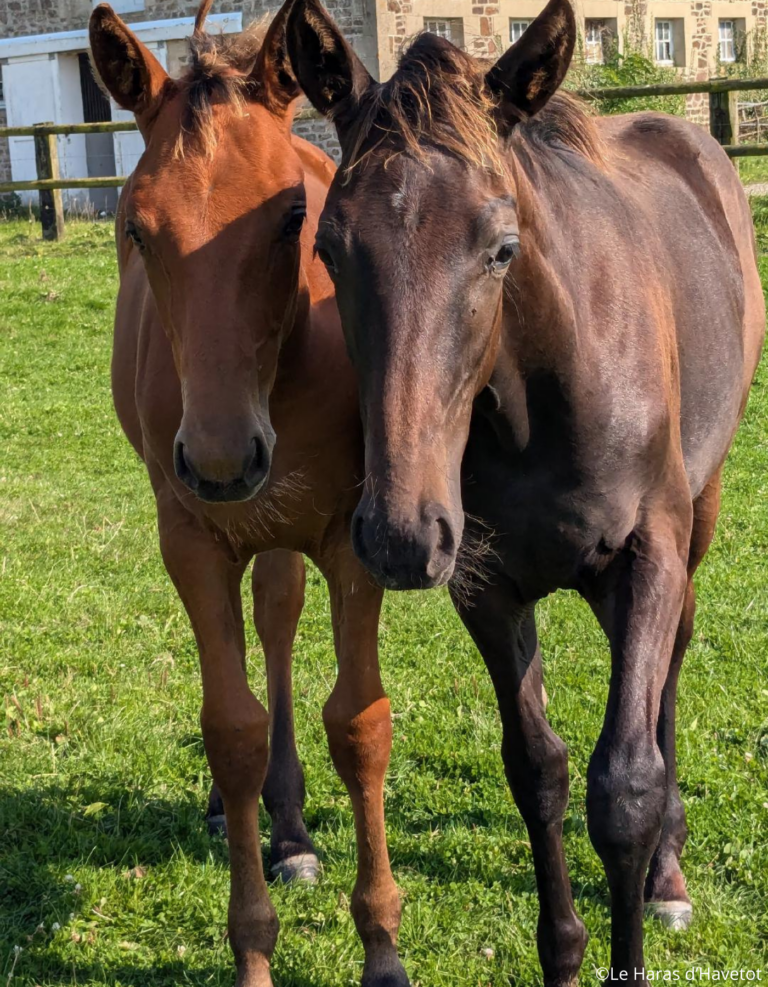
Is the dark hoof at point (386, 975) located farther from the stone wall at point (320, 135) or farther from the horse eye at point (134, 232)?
the stone wall at point (320, 135)

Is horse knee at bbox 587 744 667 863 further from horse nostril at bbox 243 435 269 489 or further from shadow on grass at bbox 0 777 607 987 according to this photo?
horse nostril at bbox 243 435 269 489

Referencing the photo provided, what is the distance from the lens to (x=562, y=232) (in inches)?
119

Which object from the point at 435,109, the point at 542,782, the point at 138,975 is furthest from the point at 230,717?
the point at 435,109

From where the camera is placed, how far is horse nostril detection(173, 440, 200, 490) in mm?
2604

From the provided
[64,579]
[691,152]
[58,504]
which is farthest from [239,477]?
[58,504]

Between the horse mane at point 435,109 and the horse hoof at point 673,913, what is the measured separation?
2.27 meters

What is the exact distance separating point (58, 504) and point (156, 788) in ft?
12.0

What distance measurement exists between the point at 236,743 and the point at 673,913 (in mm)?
1427

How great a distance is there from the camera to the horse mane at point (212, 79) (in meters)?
2.89

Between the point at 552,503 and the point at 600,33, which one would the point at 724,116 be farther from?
the point at 600,33

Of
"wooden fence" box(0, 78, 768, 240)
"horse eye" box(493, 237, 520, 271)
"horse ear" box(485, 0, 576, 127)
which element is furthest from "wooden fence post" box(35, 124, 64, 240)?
"horse eye" box(493, 237, 520, 271)

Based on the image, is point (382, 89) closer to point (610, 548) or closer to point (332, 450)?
point (332, 450)

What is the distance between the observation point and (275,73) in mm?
3135

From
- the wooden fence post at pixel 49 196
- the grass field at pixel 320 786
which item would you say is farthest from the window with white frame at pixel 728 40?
the grass field at pixel 320 786
